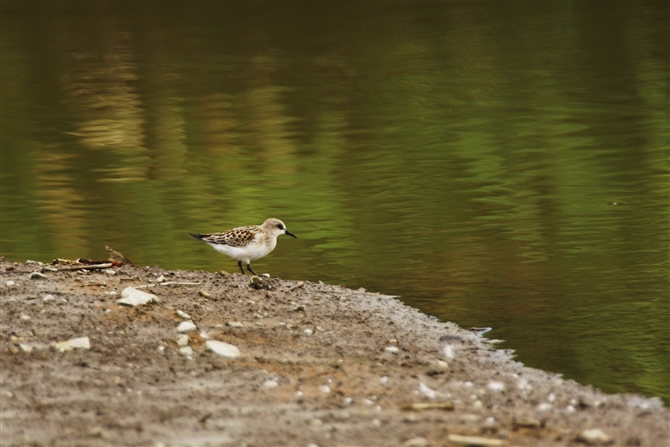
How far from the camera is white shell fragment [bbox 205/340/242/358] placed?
23.3 ft

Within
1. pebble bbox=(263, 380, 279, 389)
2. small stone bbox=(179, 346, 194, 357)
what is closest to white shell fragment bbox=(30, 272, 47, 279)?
small stone bbox=(179, 346, 194, 357)

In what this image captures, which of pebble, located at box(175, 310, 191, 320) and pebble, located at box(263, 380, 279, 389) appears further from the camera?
pebble, located at box(175, 310, 191, 320)

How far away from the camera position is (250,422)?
5988 millimetres

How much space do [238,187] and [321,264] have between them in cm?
445

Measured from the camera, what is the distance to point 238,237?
1000 centimetres

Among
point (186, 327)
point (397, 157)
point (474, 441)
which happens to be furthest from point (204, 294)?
point (397, 157)

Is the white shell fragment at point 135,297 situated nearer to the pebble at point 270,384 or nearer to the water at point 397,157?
the pebble at point 270,384

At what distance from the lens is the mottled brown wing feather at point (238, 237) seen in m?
9.95

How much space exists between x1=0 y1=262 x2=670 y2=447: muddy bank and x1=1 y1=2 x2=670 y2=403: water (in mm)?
848

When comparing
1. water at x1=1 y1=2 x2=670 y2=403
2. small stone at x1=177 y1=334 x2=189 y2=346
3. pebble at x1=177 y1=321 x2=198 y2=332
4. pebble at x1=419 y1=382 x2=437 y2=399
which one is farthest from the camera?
water at x1=1 y1=2 x2=670 y2=403

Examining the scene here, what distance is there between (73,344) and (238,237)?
319 cm

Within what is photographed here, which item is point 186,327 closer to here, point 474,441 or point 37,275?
point 37,275

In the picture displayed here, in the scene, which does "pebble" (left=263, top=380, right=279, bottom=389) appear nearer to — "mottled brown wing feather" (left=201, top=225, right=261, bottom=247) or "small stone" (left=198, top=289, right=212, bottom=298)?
"small stone" (left=198, top=289, right=212, bottom=298)

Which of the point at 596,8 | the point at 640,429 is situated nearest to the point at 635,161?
the point at 640,429
